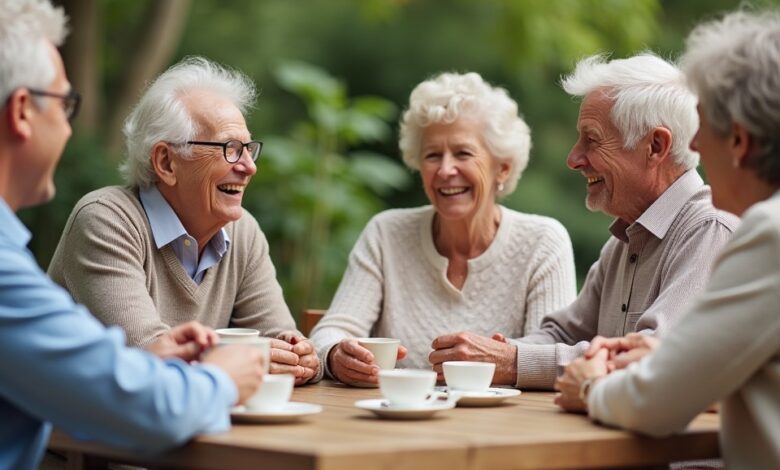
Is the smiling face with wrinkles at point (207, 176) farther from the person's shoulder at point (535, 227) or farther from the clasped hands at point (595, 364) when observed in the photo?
the clasped hands at point (595, 364)

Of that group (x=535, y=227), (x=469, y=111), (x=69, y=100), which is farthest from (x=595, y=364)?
(x=469, y=111)

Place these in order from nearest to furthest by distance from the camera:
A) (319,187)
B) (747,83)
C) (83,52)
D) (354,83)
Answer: (747,83), (83,52), (319,187), (354,83)

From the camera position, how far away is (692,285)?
2.86m

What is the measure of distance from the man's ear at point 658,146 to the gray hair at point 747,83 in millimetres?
912

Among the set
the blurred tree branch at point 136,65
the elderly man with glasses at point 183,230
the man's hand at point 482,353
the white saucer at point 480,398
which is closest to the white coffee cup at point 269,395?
the white saucer at point 480,398

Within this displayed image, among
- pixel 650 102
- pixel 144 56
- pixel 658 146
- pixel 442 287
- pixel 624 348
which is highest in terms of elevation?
pixel 144 56

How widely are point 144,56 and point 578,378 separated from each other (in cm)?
534

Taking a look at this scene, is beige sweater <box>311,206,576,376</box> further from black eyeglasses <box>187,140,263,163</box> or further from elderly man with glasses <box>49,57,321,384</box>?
black eyeglasses <box>187,140,263,163</box>

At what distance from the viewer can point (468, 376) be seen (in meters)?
2.57

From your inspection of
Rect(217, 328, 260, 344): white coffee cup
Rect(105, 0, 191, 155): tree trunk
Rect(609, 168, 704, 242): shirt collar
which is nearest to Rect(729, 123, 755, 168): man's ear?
Rect(609, 168, 704, 242): shirt collar

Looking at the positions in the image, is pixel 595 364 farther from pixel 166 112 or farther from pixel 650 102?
pixel 166 112

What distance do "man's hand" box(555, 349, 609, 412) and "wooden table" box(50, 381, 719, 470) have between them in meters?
0.03

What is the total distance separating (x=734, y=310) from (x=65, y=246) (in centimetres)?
191

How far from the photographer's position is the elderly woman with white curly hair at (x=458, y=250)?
12.2 ft
